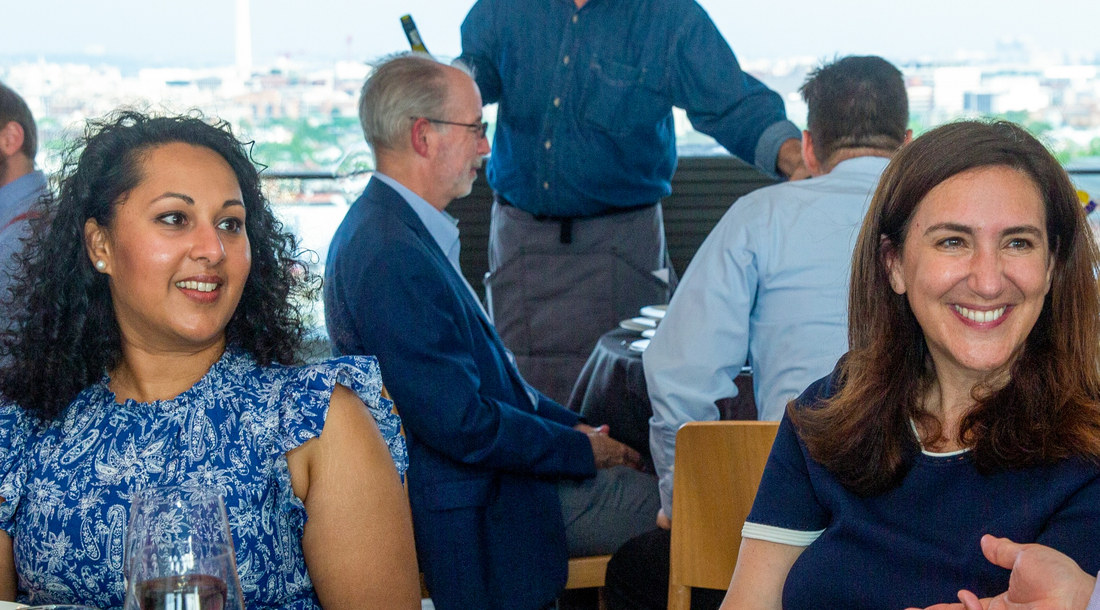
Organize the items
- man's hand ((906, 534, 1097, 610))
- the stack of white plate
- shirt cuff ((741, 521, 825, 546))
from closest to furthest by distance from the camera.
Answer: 1. man's hand ((906, 534, 1097, 610))
2. shirt cuff ((741, 521, 825, 546))
3. the stack of white plate

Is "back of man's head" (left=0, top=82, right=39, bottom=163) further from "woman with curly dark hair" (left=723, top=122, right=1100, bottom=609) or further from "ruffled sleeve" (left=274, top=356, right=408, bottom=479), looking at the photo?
"woman with curly dark hair" (left=723, top=122, right=1100, bottom=609)

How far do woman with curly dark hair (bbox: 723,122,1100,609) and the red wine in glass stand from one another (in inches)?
29.9

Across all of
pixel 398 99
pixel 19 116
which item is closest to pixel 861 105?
pixel 398 99

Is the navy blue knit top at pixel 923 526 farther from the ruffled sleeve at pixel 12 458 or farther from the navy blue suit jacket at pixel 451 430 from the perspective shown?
the ruffled sleeve at pixel 12 458

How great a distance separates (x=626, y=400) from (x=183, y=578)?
1719 mm

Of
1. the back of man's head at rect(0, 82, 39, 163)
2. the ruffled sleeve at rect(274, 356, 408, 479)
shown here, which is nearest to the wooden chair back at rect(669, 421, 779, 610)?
the ruffled sleeve at rect(274, 356, 408, 479)

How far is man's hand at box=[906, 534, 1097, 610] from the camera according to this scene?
0.99 metres

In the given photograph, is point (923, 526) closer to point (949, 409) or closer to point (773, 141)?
point (949, 409)

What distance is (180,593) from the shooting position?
33.9 inches

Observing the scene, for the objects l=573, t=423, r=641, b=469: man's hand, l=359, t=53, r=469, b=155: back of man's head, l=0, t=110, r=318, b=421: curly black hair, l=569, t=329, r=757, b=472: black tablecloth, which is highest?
l=359, t=53, r=469, b=155: back of man's head

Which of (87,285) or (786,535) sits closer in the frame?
(786,535)

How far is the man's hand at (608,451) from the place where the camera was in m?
2.39

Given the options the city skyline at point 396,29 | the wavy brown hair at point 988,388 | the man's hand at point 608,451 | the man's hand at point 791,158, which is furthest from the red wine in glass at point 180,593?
the city skyline at point 396,29

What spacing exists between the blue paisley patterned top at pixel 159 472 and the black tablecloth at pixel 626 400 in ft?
3.54
